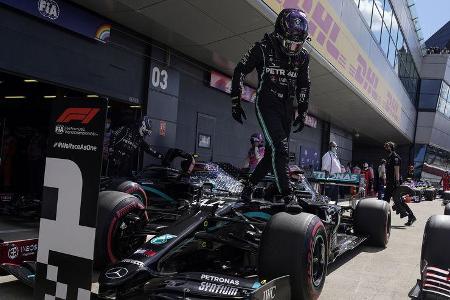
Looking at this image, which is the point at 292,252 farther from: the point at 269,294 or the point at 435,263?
the point at 435,263

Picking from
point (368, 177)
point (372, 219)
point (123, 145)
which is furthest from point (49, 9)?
point (368, 177)

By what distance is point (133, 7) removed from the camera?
24.6 feet

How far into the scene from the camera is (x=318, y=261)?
10.7 feet

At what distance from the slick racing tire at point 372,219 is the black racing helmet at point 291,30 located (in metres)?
2.21

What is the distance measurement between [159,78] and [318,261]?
22.9 ft

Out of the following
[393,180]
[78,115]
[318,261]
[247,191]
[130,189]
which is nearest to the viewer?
[78,115]

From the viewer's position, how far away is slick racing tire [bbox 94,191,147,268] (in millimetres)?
3412

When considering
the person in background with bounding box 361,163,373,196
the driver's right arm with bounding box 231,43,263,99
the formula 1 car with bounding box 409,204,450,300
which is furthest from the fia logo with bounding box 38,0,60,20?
the person in background with bounding box 361,163,373,196

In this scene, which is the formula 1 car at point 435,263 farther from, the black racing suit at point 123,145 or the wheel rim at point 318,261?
the black racing suit at point 123,145

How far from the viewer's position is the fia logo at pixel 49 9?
262 inches

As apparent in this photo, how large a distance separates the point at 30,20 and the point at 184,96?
180 inches

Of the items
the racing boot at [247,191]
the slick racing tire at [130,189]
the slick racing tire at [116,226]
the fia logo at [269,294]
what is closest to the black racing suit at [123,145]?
the slick racing tire at [130,189]

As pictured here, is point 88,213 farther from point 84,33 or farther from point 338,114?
point 338,114

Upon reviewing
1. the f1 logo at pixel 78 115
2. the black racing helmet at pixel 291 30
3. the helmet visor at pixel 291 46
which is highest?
the black racing helmet at pixel 291 30
